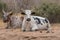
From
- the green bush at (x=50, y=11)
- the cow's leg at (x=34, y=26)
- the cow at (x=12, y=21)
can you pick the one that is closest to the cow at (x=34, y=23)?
the cow's leg at (x=34, y=26)

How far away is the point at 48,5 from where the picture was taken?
51.8ft

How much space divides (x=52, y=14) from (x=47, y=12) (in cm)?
39

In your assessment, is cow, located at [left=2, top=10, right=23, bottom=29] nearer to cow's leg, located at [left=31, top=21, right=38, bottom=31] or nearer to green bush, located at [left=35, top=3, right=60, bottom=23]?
cow's leg, located at [left=31, top=21, right=38, bottom=31]

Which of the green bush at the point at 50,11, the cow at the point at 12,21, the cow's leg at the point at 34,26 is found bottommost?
the cow's leg at the point at 34,26

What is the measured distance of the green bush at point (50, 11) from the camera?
15557mm

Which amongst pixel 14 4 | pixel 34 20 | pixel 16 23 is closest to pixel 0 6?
pixel 14 4

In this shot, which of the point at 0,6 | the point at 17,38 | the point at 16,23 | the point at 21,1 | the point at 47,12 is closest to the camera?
the point at 17,38

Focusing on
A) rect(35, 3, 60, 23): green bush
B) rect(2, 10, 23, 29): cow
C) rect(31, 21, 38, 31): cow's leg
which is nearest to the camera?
rect(31, 21, 38, 31): cow's leg

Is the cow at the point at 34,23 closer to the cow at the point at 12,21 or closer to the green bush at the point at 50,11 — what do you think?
the cow at the point at 12,21

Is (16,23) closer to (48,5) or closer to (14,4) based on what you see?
(48,5)

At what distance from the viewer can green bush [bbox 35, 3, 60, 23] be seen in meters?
15.6

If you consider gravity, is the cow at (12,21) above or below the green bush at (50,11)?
below

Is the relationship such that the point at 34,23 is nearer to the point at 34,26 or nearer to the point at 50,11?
the point at 34,26

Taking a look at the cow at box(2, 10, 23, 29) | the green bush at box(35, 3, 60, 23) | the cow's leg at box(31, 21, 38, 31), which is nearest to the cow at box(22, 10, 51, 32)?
the cow's leg at box(31, 21, 38, 31)
